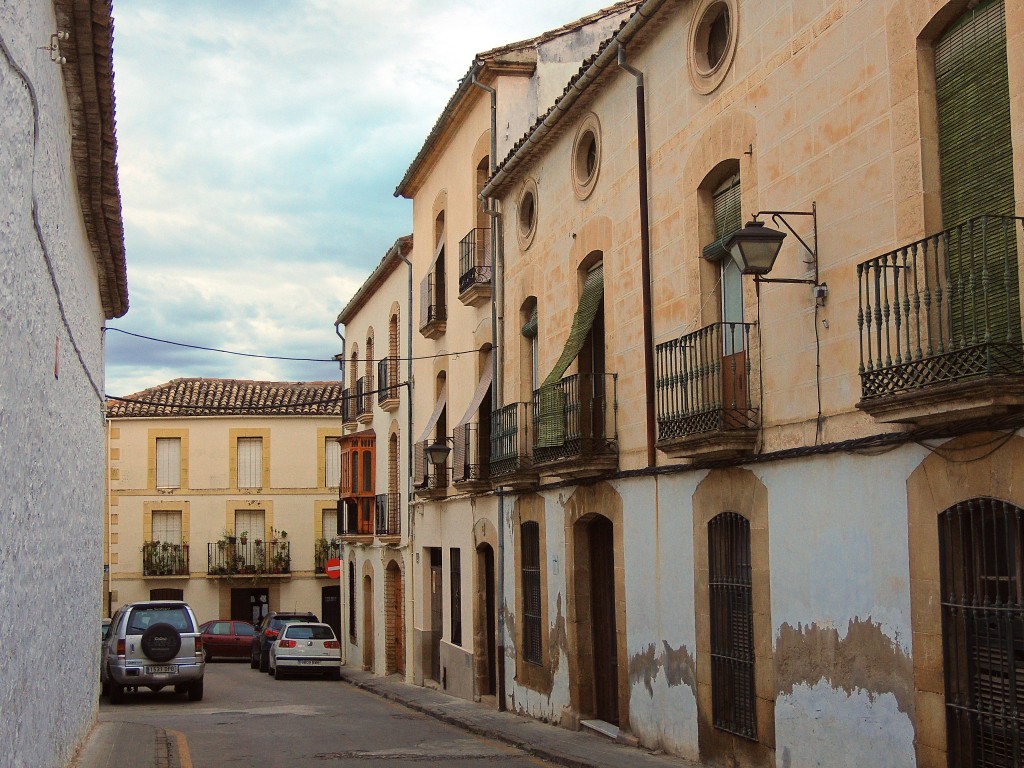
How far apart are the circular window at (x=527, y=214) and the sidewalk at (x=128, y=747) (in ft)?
27.5

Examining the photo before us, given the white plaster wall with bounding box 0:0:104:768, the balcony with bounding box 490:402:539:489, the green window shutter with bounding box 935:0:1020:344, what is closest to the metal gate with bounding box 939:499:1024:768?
the green window shutter with bounding box 935:0:1020:344

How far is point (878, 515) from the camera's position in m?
9.19

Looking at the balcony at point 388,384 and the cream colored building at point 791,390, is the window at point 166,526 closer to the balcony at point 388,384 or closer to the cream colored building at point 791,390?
the balcony at point 388,384

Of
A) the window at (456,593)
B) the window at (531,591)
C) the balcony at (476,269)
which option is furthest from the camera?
the window at (456,593)

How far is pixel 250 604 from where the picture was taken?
44781 mm

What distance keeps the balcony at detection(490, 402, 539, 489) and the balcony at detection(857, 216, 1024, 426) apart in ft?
27.6

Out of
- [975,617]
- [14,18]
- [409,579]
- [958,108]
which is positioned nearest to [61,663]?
[14,18]

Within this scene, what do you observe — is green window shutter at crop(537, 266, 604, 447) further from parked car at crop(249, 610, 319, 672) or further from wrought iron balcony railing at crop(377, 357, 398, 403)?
parked car at crop(249, 610, 319, 672)

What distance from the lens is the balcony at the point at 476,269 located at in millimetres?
20125

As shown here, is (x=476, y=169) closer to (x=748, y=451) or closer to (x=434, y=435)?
(x=434, y=435)

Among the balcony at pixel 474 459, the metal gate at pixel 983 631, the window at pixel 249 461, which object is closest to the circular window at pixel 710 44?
the metal gate at pixel 983 631

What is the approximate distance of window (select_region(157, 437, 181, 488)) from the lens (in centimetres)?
4494

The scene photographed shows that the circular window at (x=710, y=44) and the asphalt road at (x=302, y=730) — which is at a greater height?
Result: the circular window at (x=710, y=44)

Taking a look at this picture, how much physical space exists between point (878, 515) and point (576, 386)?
6.15 metres
